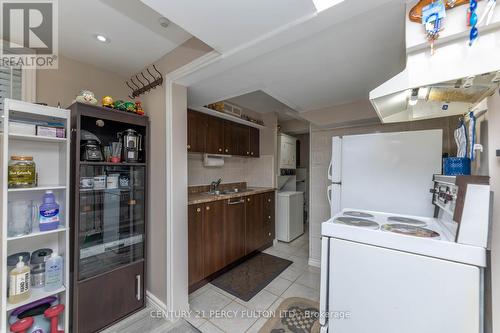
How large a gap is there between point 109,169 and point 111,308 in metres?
1.21

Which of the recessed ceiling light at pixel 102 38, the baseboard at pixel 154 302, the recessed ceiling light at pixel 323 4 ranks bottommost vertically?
the baseboard at pixel 154 302

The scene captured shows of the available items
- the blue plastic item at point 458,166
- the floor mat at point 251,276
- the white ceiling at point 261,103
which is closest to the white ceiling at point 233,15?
the blue plastic item at point 458,166

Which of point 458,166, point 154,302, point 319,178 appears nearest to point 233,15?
point 458,166

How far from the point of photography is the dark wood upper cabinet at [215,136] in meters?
2.62

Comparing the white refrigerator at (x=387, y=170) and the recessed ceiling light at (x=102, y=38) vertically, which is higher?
the recessed ceiling light at (x=102, y=38)

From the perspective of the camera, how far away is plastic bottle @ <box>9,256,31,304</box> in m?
1.25

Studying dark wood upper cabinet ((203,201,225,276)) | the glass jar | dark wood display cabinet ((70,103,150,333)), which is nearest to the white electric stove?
dark wood upper cabinet ((203,201,225,276))

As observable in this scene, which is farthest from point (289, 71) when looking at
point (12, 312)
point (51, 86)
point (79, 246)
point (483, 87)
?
point (12, 312)

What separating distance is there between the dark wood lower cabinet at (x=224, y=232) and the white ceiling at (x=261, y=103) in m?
1.48

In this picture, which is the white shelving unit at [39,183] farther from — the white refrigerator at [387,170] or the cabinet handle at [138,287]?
the white refrigerator at [387,170]

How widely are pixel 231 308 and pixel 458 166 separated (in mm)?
2095

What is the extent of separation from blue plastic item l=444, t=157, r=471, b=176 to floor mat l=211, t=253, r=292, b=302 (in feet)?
6.57

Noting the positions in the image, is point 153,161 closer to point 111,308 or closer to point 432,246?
point 111,308

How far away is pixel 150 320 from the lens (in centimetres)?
169
